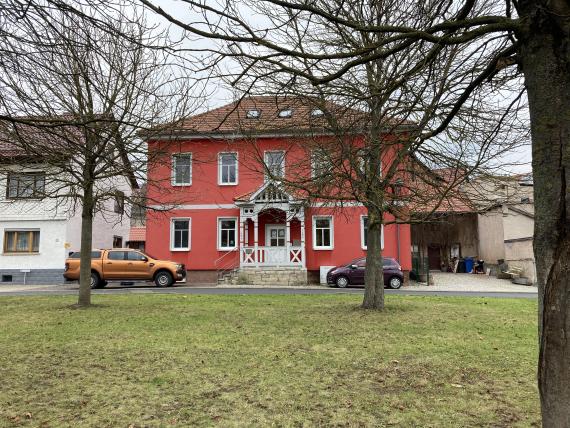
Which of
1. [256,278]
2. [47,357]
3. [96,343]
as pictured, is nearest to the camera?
[47,357]

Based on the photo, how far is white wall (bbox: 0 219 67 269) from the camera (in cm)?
2525

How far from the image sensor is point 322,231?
2495cm

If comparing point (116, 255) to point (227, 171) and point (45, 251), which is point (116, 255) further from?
point (227, 171)

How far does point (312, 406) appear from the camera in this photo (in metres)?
4.20

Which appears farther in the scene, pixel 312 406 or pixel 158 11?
pixel 312 406

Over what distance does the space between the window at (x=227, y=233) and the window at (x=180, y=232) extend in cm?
179

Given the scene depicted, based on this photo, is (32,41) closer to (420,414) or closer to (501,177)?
(420,414)

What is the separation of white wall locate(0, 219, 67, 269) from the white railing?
10.3 m

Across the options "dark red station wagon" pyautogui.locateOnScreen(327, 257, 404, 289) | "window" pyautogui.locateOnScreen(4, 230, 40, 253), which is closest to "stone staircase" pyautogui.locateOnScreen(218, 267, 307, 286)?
"dark red station wagon" pyautogui.locateOnScreen(327, 257, 404, 289)

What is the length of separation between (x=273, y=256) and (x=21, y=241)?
569 inches

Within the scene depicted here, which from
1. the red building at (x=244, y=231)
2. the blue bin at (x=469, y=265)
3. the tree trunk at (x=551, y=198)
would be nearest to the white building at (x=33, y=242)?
the red building at (x=244, y=231)

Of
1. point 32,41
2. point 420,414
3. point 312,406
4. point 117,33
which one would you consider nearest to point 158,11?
point 117,33

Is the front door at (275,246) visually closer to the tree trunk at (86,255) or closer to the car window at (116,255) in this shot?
the car window at (116,255)

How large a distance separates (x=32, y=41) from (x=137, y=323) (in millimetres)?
6059
